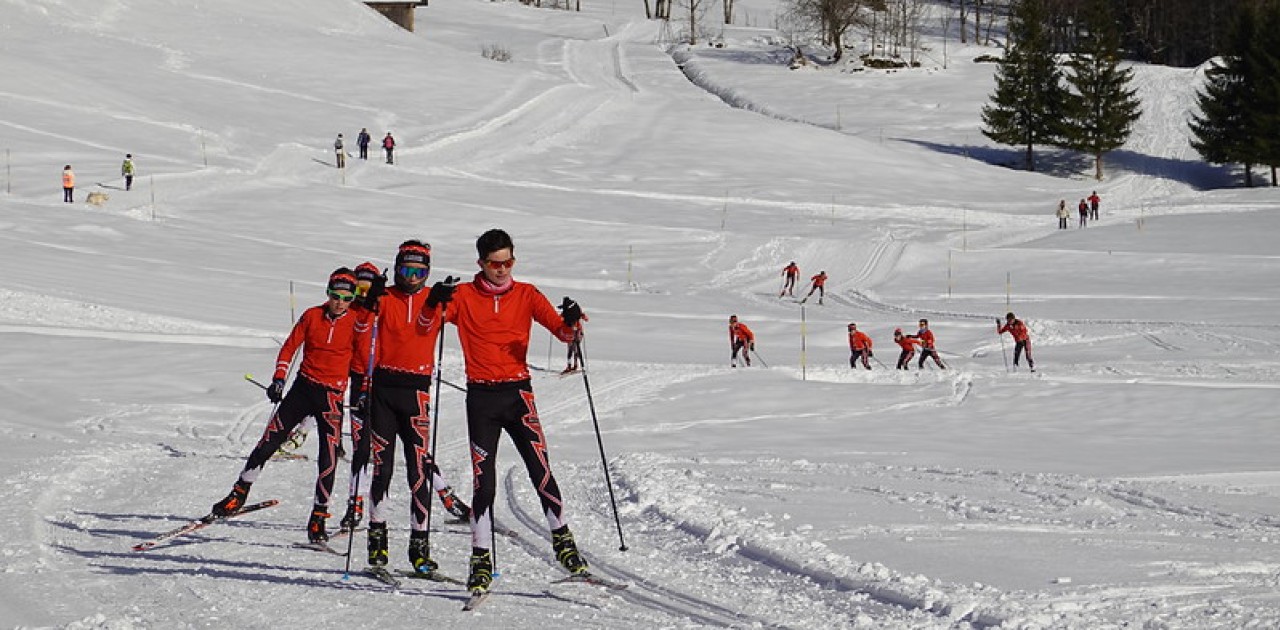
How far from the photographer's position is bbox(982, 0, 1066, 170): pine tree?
63.7 m

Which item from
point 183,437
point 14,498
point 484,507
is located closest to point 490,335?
point 484,507

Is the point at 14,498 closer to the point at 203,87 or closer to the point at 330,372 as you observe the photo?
the point at 330,372

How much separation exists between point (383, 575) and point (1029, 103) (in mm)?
59876

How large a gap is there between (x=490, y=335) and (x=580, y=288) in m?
27.8

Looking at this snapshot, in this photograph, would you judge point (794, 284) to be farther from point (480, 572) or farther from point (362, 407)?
point (480, 572)

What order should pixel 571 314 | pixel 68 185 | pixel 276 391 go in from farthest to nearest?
pixel 68 185
pixel 276 391
pixel 571 314

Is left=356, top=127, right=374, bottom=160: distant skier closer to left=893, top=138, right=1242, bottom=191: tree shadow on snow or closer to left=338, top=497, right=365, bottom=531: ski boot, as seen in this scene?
left=893, top=138, right=1242, bottom=191: tree shadow on snow

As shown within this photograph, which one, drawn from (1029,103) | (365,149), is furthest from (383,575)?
(1029,103)

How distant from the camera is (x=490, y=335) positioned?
307 inches

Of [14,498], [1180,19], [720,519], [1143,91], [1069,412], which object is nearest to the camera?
[720,519]

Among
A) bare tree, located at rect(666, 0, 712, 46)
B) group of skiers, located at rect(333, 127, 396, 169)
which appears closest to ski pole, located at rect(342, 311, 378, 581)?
group of skiers, located at rect(333, 127, 396, 169)

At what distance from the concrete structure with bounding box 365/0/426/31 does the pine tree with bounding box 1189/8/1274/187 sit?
1879 inches

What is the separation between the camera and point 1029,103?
211 ft

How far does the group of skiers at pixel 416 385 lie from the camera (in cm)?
782
